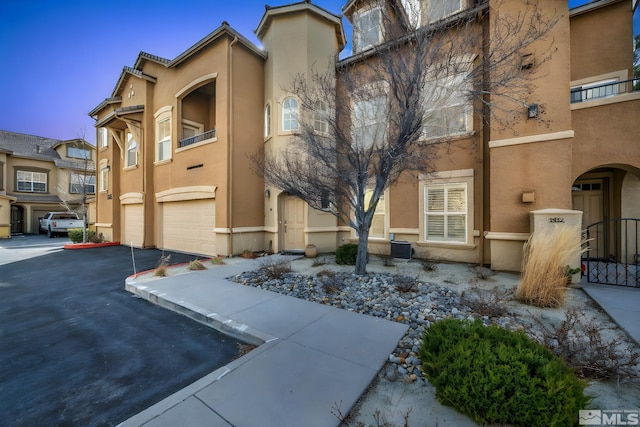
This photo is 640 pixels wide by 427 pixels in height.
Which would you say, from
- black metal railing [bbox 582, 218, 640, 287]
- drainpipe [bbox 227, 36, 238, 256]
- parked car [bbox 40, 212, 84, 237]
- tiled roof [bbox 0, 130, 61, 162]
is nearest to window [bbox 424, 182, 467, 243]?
black metal railing [bbox 582, 218, 640, 287]

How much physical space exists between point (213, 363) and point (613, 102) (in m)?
10.8

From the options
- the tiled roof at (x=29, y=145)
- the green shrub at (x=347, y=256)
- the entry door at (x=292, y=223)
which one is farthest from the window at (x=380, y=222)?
the tiled roof at (x=29, y=145)

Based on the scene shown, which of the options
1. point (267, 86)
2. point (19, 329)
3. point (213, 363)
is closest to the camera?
point (213, 363)

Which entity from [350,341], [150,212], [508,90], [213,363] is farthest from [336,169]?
[150,212]

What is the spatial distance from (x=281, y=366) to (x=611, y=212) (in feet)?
35.9

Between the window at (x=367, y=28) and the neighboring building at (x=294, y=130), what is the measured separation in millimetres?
54

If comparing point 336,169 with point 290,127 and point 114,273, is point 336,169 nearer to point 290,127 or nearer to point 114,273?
point 290,127

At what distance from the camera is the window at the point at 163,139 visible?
12375 mm

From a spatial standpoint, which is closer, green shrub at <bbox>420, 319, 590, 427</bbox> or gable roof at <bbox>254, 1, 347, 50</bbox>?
green shrub at <bbox>420, 319, 590, 427</bbox>

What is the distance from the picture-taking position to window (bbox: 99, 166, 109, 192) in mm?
16281

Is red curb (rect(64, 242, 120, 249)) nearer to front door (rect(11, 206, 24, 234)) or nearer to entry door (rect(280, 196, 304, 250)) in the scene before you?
entry door (rect(280, 196, 304, 250))

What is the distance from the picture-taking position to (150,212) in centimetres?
1298

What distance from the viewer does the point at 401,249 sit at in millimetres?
8641

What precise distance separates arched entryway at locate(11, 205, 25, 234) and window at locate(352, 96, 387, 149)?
109 feet
